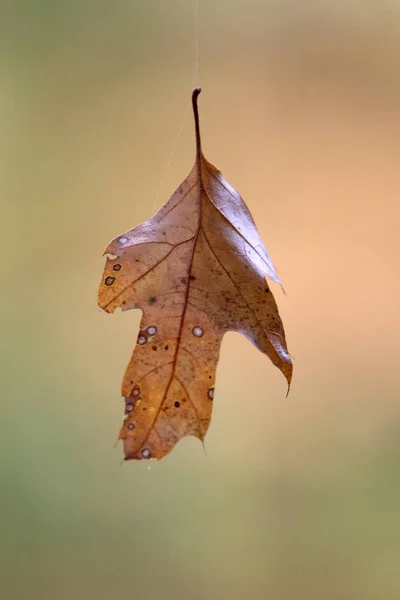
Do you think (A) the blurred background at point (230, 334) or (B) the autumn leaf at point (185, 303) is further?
(A) the blurred background at point (230, 334)

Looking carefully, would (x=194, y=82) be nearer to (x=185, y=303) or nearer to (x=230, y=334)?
(x=230, y=334)

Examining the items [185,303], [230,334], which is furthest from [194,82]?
[185,303]


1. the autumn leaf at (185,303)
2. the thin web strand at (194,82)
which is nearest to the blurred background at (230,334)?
the thin web strand at (194,82)

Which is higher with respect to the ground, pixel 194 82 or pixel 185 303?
pixel 194 82

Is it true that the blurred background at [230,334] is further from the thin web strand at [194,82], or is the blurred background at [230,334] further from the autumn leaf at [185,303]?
the autumn leaf at [185,303]

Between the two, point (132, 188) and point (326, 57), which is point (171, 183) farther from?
point (326, 57)

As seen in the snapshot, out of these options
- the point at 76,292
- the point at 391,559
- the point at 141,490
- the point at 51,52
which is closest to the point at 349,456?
the point at 391,559

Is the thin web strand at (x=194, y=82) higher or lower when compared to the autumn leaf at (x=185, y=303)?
higher
